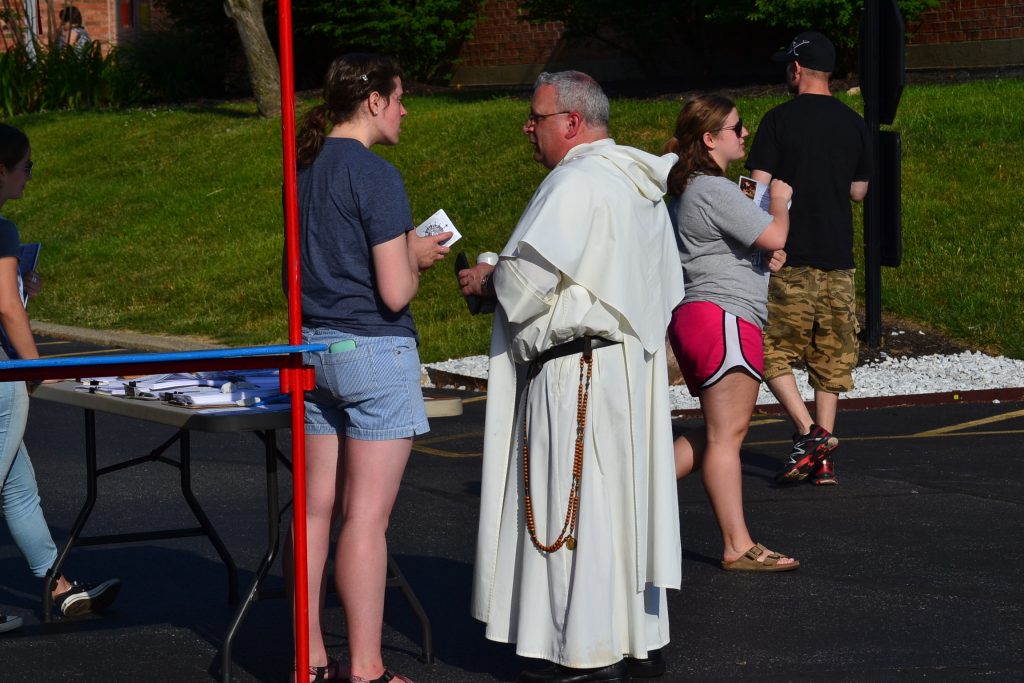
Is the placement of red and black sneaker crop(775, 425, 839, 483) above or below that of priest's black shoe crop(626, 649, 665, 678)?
above

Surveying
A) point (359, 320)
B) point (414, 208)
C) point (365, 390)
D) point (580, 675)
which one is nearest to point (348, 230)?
point (359, 320)

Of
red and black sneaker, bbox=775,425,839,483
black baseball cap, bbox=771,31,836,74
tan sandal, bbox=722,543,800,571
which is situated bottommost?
tan sandal, bbox=722,543,800,571

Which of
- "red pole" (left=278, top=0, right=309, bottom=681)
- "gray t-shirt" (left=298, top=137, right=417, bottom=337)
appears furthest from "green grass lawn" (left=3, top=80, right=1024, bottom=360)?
"red pole" (left=278, top=0, right=309, bottom=681)

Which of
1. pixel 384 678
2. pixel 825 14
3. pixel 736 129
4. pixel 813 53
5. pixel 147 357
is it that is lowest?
pixel 384 678

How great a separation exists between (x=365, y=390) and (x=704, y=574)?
7.40 ft

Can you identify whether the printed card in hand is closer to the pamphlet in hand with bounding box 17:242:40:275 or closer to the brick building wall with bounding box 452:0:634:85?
the pamphlet in hand with bounding box 17:242:40:275

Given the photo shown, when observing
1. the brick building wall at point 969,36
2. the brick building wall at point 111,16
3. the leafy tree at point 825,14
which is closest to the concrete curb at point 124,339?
the leafy tree at point 825,14

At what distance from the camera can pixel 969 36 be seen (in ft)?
66.4

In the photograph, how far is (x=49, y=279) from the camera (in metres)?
18.8

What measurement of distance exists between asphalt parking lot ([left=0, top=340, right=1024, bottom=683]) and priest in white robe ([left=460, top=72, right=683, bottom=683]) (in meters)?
0.39

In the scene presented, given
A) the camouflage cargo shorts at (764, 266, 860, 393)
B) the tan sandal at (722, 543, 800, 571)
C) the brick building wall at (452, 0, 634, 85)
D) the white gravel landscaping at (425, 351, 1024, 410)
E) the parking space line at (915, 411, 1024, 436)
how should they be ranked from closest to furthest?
1. the tan sandal at (722, 543, 800, 571)
2. the camouflage cargo shorts at (764, 266, 860, 393)
3. the parking space line at (915, 411, 1024, 436)
4. the white gravel landscaping at (425, 351, 1024, 410)
5. the brick building wall at (452, 0, 634, 85)

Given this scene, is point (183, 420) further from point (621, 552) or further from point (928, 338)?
point (928, 338)

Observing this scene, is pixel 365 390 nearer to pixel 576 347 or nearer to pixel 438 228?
pixel 438 228

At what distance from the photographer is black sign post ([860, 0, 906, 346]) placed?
11.6 m
